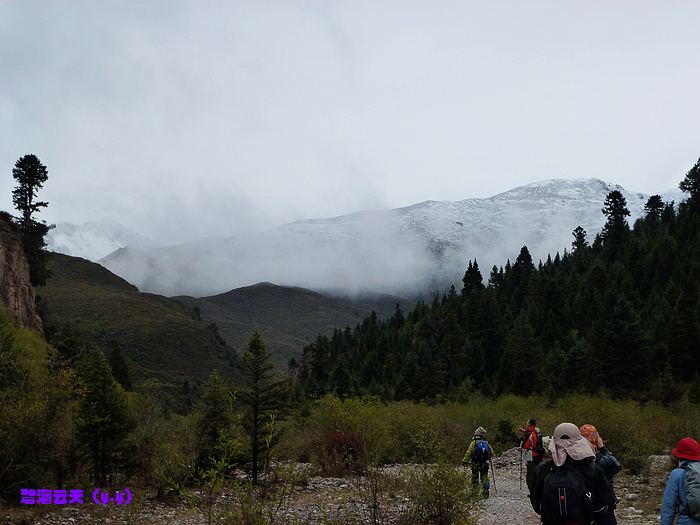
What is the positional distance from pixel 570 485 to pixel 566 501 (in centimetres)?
16

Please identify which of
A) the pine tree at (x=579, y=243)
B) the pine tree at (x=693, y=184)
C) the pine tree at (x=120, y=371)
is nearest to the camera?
the pine tree at (x=120, y=371)

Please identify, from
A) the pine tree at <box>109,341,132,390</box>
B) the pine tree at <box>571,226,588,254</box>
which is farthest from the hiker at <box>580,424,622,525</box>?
the pine tree at <box>571,226,588,254</box>

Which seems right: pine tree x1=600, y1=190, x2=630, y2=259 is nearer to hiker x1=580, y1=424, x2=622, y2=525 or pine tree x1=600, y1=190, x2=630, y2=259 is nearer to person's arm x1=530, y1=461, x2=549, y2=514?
hiker x1=580, y1=424, x2=622, y2=525

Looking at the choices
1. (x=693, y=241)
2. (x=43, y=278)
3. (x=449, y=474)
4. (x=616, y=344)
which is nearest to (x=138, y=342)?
(x=43, y=278)

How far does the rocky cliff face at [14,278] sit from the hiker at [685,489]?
49.1m

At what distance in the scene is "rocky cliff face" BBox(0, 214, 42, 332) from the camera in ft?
154

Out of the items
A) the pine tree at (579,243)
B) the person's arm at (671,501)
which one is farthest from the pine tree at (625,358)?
the pine tree at (579,243)

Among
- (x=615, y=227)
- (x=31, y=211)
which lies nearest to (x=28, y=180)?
(x=31, y=211)

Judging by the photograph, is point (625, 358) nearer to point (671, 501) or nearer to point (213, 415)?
point (213, 415)

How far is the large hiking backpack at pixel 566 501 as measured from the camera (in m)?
5.67

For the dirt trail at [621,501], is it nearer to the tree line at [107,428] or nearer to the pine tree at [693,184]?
the tree line at [107,428]

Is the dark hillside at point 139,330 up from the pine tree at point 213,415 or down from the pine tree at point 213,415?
up

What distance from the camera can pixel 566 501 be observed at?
568cm

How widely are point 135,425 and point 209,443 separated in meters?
2.97
